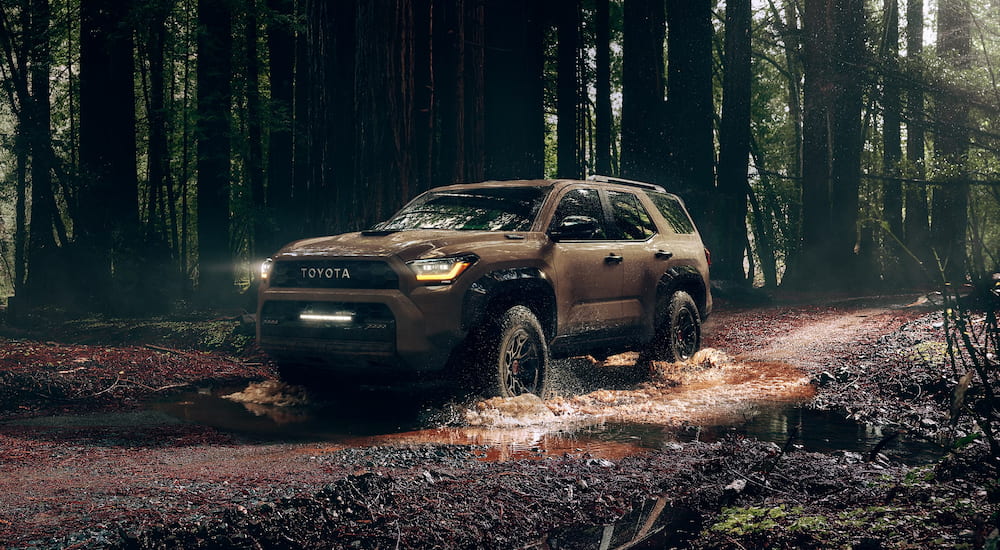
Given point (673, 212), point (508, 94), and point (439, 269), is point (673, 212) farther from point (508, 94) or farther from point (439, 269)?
point (508, 94)

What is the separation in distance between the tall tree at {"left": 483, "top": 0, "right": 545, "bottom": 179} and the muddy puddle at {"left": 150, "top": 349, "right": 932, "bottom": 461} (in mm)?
6286

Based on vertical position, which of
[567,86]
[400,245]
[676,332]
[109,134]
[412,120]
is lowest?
[676,332]

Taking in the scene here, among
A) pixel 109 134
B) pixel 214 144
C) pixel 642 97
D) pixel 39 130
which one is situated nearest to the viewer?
pixel 109 134

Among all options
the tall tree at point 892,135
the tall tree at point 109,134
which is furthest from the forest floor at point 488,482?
the tall tree at point 892,135

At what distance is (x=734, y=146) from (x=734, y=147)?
4cm

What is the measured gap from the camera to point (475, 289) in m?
6.45

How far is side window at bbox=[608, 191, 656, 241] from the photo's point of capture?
849cm

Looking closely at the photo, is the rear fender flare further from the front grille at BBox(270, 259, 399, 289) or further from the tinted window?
the front grille at BBox(270, 259, 399, 289)

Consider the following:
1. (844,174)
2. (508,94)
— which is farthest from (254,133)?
Result: (844,174)

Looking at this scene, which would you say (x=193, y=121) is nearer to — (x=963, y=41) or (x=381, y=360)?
(x=381, y=360)

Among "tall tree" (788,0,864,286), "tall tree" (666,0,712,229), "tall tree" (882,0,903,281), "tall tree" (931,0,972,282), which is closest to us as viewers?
"tall tree" (931,0,972,282)

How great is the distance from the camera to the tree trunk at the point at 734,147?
18172 millimetres

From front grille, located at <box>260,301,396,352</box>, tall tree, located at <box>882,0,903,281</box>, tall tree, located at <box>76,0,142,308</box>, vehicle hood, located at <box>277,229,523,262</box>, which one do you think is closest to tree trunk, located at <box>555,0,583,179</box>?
tall tree, located at <box>882,0,903,281</box>

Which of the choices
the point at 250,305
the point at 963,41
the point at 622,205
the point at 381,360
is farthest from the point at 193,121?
the point at 963,41
